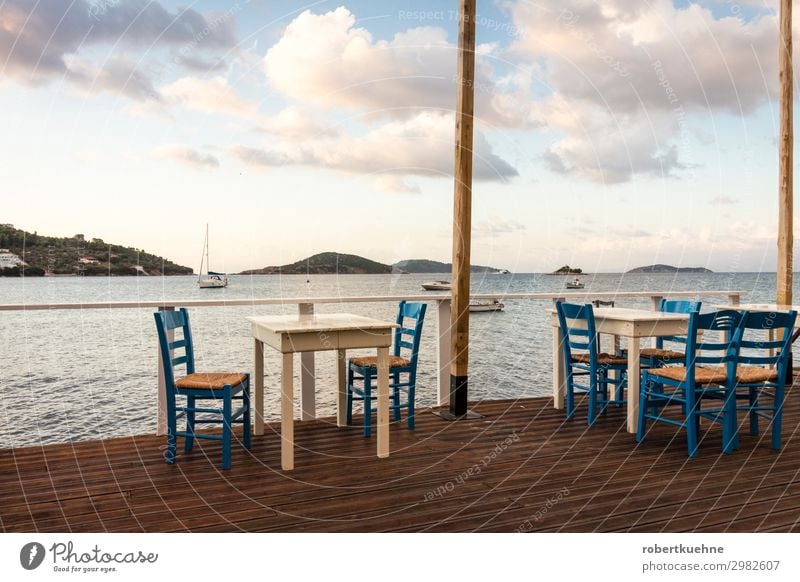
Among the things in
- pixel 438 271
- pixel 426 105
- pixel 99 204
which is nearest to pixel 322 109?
pixel 426 105

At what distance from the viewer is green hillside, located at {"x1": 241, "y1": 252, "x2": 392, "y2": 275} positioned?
4840 mm

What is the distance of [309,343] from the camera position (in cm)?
334

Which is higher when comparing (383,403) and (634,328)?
(634,328)

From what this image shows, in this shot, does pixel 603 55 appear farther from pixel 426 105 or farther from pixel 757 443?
pixel 757 443

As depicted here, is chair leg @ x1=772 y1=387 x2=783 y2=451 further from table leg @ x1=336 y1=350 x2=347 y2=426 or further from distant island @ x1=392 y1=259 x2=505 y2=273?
table leg @ x1=336 y1=350 x2=347 y2=426

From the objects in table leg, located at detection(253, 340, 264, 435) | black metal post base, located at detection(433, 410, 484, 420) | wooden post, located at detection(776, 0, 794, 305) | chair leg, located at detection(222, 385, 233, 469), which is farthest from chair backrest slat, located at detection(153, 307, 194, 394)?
wooden post, located at detection(776, 0, 794, 305)

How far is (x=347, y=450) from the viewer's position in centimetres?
363

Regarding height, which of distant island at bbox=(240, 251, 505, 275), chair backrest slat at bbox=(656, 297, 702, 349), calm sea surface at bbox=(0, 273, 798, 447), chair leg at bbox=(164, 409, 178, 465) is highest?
distant island at bbox=(240, 251, 505, 275)

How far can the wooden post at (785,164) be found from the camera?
18.9ft

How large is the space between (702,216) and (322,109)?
11.6 feet

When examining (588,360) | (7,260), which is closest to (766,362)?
(588,360)

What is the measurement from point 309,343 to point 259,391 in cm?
76

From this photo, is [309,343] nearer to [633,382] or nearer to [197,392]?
[197,392]

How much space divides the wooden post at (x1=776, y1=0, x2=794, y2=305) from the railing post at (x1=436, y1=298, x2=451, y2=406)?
11.4ft
